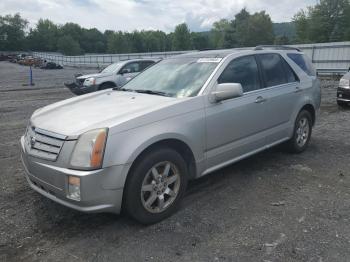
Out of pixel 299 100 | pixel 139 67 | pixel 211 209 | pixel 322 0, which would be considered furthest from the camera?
pixel 322 0

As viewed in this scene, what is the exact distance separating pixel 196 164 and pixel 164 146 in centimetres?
52

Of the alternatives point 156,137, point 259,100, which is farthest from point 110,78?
point 156,137

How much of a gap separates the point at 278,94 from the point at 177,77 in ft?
5.28

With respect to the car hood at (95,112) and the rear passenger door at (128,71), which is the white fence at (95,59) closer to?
the rear passenger door at (128,71)

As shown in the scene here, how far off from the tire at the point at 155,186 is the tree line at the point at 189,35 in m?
68.3

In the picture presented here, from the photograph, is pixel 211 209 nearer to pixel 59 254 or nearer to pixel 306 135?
pixel 59 254

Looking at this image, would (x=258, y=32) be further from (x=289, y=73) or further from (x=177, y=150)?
(x=177, y=150)

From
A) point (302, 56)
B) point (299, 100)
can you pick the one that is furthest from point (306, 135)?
point (302, 56)

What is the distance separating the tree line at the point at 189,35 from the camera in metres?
67.7

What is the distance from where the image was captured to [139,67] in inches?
558

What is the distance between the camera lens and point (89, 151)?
10.4 ft

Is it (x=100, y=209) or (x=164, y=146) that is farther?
(x=164, y=146)

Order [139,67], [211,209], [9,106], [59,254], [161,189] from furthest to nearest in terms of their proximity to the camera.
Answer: [139,67] < [9,106] < [211,209] < [161,189] < [59,254]

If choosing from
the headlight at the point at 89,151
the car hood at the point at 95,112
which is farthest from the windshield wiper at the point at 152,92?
the headlight at the point at 89,151
